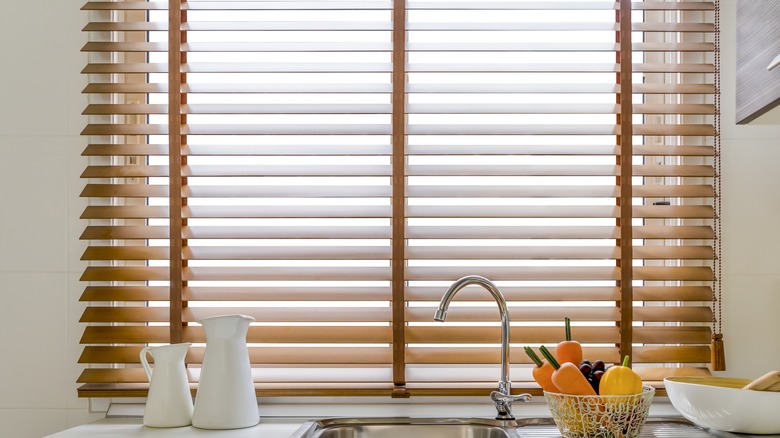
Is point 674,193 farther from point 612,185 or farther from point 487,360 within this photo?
point 487,360

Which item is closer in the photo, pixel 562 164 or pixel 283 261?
pixel 562 164

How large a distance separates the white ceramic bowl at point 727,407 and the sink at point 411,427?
352 millimetres

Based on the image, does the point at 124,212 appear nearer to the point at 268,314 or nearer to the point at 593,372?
the point at 268,314

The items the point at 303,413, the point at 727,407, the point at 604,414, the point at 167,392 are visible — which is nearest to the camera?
the point at 604,414

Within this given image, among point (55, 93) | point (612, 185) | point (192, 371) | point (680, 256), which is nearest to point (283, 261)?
point (192, 371)

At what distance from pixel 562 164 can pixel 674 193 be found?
299 mm

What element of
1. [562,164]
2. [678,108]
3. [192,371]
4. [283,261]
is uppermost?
[678,108]

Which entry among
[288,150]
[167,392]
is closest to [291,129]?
[288,150]

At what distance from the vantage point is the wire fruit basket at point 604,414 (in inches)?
56.5

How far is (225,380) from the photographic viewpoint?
1.62m

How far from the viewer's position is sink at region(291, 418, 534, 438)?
169cm

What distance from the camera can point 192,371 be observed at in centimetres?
193

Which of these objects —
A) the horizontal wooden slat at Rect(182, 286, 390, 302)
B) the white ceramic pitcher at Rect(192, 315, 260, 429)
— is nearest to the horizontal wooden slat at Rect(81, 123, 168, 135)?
the horizontal wooden slat at Rect(182, 286, 390, 302)

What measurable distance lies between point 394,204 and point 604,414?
0.74m
